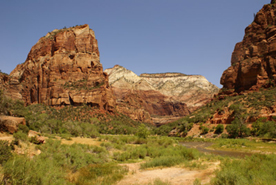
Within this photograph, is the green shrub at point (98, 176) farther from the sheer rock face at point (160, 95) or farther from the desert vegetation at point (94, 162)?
the sheer rock face at point (160, 95)

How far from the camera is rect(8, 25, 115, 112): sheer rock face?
70.0 metres

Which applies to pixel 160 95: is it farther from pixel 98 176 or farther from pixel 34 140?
pixel 98 176

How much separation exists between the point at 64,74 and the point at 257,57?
67.5m

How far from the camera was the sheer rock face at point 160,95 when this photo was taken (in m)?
132

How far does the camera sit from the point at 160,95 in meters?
160

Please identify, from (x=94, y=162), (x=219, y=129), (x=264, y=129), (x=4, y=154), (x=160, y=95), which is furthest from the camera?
(x=160, y=95)

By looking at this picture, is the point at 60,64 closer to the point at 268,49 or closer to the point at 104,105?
the point at 104,105

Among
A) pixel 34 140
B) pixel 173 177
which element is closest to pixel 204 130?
pixel 173 177

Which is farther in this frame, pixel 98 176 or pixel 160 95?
pixel 160 95

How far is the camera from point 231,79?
70.2 meters

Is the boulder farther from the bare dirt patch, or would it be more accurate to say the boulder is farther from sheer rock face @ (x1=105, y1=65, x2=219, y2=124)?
sheer rock face @ (x1=105, y1=65, x2=219, y2=124)

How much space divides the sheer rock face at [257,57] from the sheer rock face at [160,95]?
60.3 m

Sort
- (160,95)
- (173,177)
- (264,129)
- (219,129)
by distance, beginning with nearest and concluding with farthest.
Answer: (173,177)
(264,129)
(219,129)
(160,95)

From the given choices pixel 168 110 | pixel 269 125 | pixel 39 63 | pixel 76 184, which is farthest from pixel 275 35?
pixel 168 110
